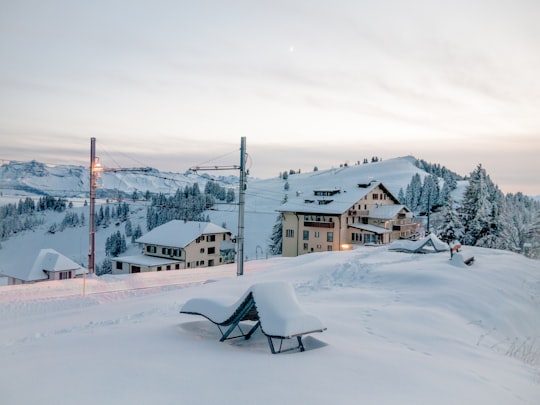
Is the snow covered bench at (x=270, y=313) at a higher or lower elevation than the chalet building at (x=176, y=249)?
higher

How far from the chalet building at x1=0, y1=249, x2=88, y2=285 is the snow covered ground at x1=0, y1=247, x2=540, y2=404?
20020mm

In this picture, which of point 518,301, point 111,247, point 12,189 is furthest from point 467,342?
point 111,247

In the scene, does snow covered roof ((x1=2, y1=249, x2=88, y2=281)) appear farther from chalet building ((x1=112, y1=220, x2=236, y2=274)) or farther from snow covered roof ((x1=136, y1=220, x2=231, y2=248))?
snow covered roof ((x1=136, y1=220, x2=231, y2=248))

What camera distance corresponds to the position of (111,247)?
121438 millimetres

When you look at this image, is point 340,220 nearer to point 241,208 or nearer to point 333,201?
point 333,201

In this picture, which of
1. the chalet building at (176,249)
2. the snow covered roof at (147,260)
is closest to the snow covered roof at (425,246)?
the chalet building at (176,249)

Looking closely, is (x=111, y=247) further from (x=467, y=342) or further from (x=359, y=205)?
(x=467, y=342)

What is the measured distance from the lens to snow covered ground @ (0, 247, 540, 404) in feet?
18.1

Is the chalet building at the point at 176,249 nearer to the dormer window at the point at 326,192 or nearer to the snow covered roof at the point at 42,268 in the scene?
the dormer window at the point at 326,192

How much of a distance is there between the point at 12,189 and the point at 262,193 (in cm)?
15270

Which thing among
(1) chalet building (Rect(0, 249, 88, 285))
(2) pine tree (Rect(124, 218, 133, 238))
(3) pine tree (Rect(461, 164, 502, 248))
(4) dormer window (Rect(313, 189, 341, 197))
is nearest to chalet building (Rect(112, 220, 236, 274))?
(4) dormer window (Rect(313, 189, 341, 197))

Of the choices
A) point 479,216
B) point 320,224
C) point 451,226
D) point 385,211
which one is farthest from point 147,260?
point 479,216

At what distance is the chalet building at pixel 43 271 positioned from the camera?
35031 millimetres

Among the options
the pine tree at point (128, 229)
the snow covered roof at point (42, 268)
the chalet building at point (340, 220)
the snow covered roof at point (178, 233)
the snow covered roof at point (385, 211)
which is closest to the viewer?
the snow covered roof at point (42, 268)
